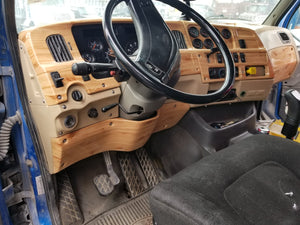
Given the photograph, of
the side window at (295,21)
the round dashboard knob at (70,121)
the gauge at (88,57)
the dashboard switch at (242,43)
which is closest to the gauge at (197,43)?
the dashboard switch at (242,43)

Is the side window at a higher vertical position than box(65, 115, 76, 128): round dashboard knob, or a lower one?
higher

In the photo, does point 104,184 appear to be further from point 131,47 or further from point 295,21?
point 295,21

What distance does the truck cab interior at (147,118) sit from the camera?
2.73 feet

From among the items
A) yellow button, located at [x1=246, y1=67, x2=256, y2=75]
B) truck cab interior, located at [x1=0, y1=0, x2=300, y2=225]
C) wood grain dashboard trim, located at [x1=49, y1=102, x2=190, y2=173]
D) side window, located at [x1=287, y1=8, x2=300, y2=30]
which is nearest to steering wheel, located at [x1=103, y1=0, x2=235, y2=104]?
truck cab interior, located at [x1=0, y1=0, x2=300, y2=225]

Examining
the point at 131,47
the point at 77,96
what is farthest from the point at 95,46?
the point at 77,96

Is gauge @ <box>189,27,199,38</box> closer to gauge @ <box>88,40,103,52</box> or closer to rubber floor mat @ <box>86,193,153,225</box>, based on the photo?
gauge @ <box>88,40,103,52</box>

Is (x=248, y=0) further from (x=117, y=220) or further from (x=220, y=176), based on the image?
(x=117, y=220)

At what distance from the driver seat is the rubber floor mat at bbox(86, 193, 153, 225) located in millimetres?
566

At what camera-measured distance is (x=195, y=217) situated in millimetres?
745

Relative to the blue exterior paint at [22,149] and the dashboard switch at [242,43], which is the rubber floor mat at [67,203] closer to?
the blue exterior paint at [22,149]

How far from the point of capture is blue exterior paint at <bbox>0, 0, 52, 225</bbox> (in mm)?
1016

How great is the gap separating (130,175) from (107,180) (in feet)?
0.52

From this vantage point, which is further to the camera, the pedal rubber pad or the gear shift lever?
the gear shift lever

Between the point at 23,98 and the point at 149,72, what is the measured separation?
589 millimetres
